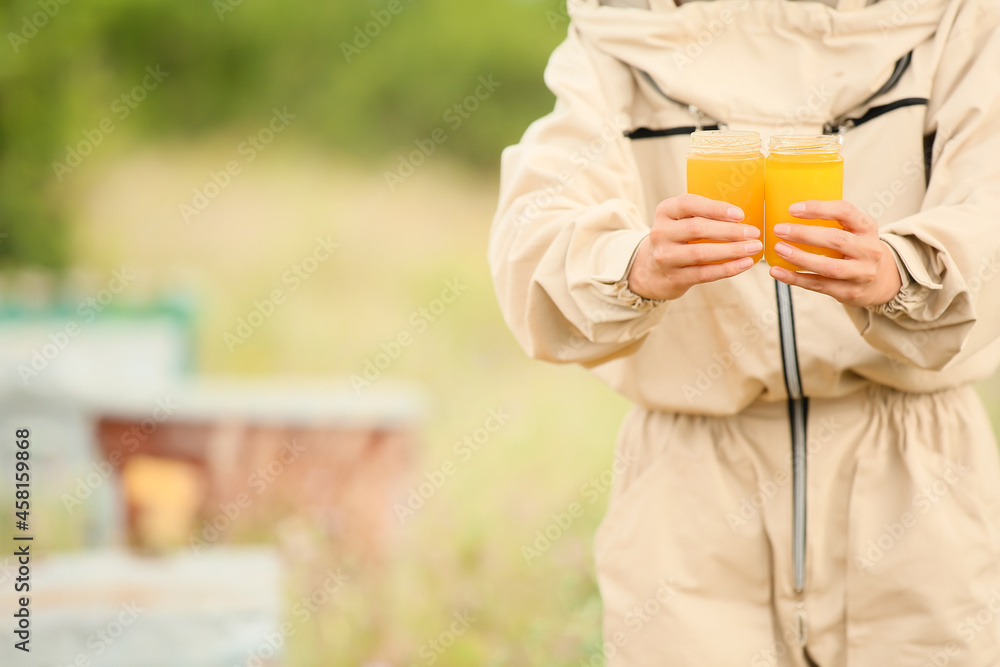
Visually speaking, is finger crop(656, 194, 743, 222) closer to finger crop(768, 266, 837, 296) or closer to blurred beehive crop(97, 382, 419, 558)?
finger crop(768, 266, 837, 296)

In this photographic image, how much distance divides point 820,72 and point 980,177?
24cm

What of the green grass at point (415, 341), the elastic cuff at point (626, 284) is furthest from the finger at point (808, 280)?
the green grass at point (415, 341)

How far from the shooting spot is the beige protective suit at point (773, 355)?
124cm

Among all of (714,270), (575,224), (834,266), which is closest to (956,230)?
(834,266)

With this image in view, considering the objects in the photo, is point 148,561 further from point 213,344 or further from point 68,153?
point 68,153

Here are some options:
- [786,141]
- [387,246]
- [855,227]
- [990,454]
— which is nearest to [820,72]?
[786,141]

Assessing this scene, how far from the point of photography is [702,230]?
1057 millimetres

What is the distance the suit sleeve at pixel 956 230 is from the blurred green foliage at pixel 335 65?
2404mm

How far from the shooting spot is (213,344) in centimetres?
331

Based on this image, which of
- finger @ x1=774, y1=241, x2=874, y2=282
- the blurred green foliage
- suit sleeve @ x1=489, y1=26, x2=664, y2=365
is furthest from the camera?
the blurred green foliage

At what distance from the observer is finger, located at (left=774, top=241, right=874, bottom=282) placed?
3.44 feet

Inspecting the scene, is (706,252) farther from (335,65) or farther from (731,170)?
(335,65)

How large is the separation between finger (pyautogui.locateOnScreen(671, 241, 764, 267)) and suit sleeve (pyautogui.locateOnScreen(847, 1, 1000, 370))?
0.18 metres

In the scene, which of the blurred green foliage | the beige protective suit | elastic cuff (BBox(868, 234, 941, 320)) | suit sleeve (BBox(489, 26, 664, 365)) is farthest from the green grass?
elastic cuff (BBox(868, 234, 941, 320))
